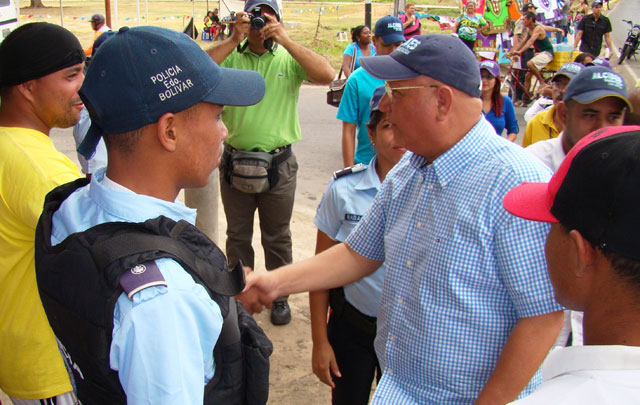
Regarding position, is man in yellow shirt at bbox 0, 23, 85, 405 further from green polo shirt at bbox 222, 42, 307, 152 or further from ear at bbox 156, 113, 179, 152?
green polo shirt at bbox 222, 42, 307, 152

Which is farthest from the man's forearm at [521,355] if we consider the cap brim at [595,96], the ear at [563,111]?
the ear at [563,111]

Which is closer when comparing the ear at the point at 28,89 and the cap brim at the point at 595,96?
the ear at the point at 28,89

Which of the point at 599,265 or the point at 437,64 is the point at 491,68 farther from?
the point at 599,265

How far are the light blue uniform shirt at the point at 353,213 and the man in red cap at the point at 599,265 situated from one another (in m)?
1.51

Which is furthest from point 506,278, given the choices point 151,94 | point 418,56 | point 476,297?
point 151,94

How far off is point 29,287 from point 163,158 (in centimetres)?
98

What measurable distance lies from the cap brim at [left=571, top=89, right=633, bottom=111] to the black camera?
2346 millimetres

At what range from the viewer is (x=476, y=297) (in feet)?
6.23

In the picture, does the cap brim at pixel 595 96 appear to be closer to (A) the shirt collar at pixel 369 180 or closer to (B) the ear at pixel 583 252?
(A) the shirt collar at pixel 369 180

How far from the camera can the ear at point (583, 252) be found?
1180mm

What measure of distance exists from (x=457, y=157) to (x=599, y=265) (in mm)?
871

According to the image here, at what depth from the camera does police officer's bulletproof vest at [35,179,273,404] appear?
1361 millimetres

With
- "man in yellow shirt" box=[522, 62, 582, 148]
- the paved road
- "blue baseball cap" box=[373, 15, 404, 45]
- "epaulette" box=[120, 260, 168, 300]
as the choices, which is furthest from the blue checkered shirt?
the paved road

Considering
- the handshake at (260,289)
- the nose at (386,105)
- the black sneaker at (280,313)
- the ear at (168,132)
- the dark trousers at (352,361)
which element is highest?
the ear at (168,132)
